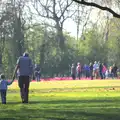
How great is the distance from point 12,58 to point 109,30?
29.5 metres

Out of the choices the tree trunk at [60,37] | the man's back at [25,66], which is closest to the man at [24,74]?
the man's back at [25,66]

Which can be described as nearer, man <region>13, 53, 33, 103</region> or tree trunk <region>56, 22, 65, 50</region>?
man <region>13, 53, 33, 103</region>

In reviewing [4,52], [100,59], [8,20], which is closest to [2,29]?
[8,20]

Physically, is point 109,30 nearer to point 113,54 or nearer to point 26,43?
point 113,54

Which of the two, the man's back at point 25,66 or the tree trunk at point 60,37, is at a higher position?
the tree trunk at point 60,37

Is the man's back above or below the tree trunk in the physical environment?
below

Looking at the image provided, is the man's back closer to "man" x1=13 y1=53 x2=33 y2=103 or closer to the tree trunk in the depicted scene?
"man" x1=13 y1=53 x2=33 y2=103

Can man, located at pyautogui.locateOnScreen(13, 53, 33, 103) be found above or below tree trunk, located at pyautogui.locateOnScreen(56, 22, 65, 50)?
below

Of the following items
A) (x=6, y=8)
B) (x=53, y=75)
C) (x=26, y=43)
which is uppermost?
(x=6, y=8)

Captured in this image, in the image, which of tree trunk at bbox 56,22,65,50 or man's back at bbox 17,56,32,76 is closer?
man's back at bbox 17,56,32,76

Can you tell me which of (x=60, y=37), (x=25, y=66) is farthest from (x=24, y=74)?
(x=60, y=37)

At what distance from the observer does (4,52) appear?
247ft

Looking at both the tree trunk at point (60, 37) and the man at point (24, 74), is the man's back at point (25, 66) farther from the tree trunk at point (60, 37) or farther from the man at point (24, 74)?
the tree trunk at point (60, 37)

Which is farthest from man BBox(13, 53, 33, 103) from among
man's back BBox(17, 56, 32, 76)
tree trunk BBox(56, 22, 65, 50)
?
tree trunk BBox(56, 22, 65, 50)
